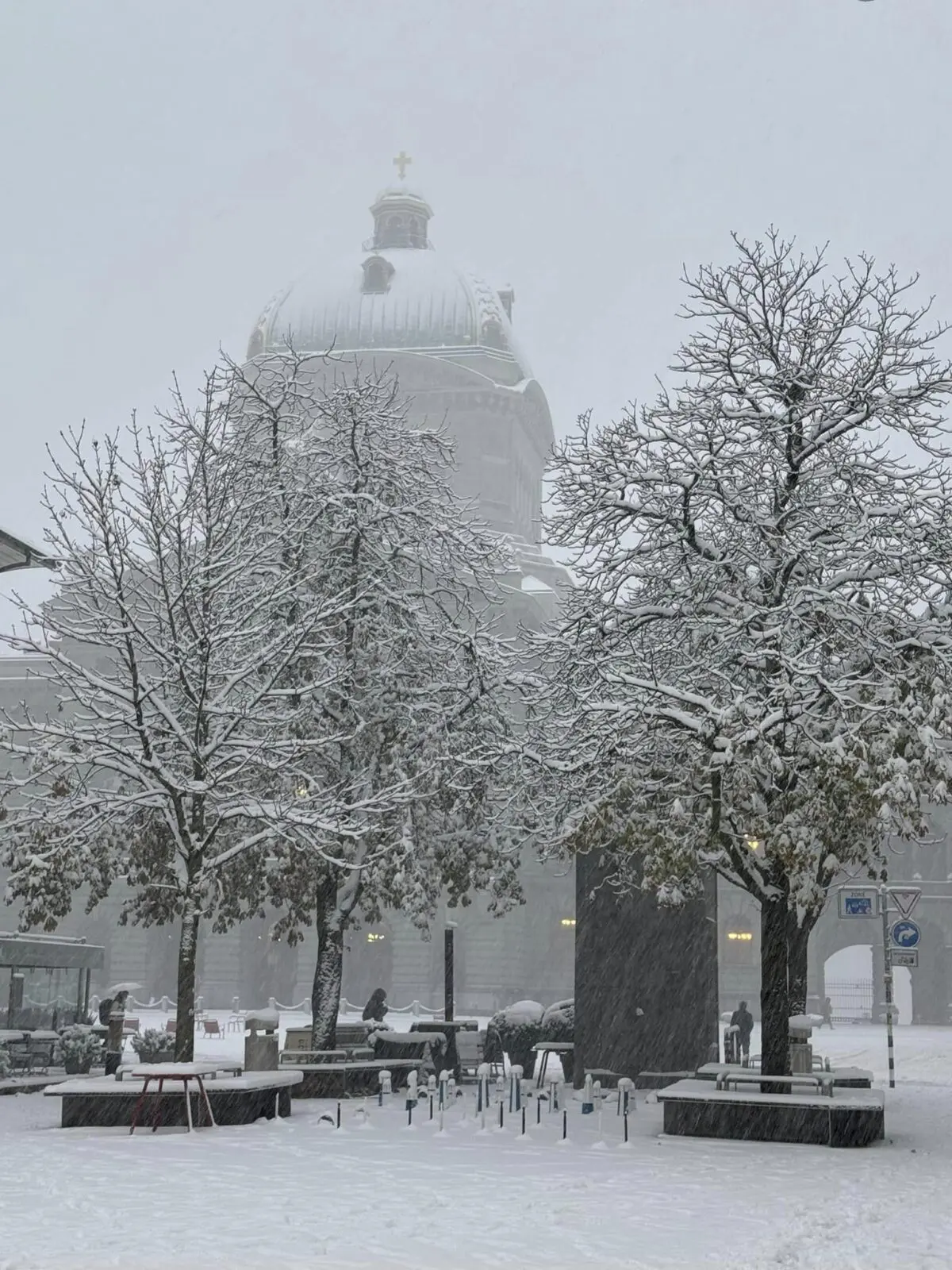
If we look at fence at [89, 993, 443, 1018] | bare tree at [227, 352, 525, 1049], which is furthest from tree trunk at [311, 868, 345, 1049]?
fence at [89, 993, 443, 1018]

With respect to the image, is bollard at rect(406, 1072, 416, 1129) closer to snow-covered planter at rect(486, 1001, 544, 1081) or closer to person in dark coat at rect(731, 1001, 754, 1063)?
snow-covered planter at rect(486, 1001, 544, 1081)

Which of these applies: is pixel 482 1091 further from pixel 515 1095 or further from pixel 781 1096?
pixel 781 1096

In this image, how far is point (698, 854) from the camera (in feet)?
57.8

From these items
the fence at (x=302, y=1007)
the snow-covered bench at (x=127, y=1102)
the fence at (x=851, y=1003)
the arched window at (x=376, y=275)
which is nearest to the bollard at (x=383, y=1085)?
the snow-covered bench at (x=127, y=1102)

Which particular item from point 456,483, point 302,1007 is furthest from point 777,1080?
point 456,483

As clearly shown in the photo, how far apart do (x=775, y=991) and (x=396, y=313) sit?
68229mm

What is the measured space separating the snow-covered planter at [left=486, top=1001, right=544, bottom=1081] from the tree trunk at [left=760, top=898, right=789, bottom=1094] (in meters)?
9.64

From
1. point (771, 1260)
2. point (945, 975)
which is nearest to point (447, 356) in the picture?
point (945, 975)

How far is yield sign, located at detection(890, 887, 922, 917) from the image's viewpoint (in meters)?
23.7

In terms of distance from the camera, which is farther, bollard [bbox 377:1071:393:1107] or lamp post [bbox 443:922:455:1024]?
lamp post [bbox 443:922:455:1024]

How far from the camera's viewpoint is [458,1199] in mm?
11789

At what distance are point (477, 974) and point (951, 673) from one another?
50.7 meters

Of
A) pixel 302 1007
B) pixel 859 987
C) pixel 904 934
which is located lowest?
pixel 302 1007

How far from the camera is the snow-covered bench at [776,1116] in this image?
15969 millimetres
